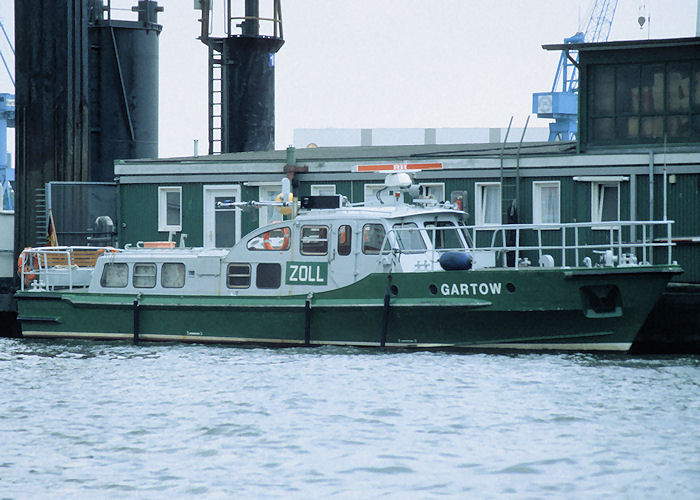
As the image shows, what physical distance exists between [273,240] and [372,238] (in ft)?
6.48

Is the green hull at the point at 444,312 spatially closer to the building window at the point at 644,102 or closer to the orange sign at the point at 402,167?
the orange sign at the point at 402,167

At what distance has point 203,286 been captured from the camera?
77.3 feet

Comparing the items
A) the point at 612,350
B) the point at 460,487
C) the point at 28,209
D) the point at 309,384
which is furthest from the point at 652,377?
the point at 28,209

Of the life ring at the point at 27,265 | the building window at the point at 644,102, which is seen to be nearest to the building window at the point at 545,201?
the building window at the point at 644,102

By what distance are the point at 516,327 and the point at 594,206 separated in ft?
23.0

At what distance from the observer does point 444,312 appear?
21.8 m

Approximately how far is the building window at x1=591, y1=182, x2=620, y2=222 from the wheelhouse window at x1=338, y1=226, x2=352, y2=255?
7.75m

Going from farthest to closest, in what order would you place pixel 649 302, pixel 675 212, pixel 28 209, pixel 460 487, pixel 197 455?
pixel 28 209, pixel 675 212, pixel 649 302, pixel 197 455, pixel 460 487

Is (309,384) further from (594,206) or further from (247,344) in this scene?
(594,206)

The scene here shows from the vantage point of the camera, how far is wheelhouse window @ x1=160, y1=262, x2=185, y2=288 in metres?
23.8

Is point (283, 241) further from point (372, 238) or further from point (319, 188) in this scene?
point (319, 188)

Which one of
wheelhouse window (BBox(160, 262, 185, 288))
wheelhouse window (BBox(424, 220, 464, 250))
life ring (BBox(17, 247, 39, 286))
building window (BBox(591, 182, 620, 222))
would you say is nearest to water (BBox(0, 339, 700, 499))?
wheelhouse window (BBox(160, 262, 185, 288))

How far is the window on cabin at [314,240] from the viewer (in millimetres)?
22531

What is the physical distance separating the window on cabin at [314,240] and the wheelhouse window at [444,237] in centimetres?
200
